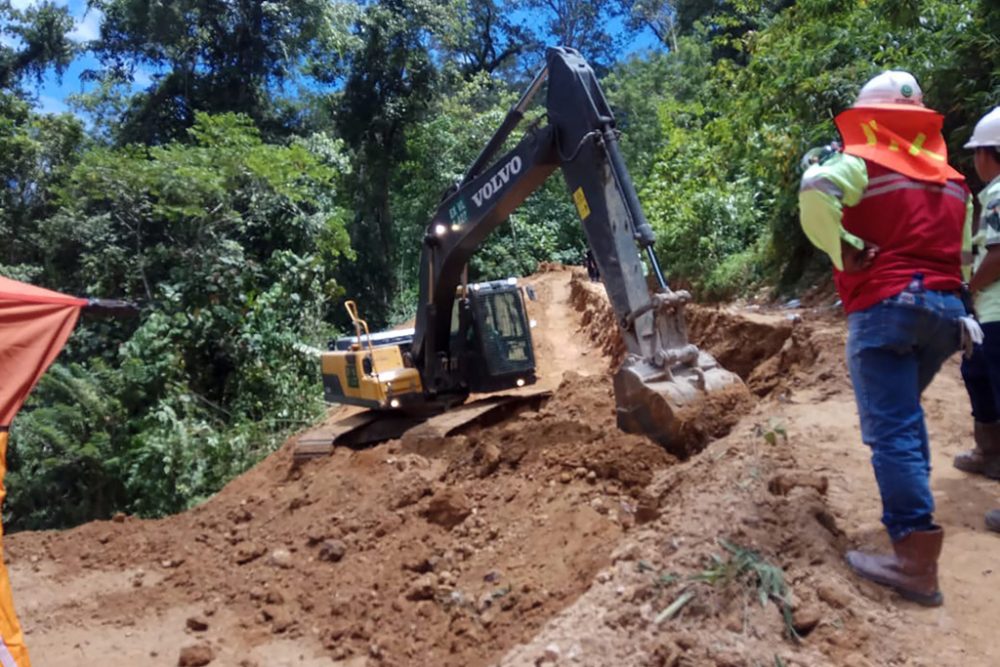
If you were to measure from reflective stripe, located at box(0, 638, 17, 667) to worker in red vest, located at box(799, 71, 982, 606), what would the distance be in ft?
11.1

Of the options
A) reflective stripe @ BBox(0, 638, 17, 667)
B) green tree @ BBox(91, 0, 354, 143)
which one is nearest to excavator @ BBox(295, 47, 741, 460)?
reflective stripe @ BBox(0, 638, 17, 667)

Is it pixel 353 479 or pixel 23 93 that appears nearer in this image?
pixel 353 479

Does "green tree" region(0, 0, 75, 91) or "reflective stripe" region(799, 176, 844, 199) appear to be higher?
"green tree" region(0, 0, 75, 91)

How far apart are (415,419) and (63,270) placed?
10981mm

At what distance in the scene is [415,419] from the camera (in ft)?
27.1

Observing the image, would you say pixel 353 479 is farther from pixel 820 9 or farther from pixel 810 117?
pixel 820 9

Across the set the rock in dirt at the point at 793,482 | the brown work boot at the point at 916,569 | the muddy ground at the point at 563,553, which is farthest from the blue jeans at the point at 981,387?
the brown work boot at the point at 916,569

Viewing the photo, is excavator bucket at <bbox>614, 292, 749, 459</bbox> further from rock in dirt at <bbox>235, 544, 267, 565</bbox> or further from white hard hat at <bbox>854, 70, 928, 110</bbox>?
rock in dirt at <bbox>235, 544, 267, 565</bbox>

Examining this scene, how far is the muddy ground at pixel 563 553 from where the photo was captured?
2.94 metres

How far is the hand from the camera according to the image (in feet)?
10.2

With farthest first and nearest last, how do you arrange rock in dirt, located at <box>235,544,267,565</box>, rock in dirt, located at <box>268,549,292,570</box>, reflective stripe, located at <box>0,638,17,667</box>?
rock in dirt, located at <box>235,544,267,565</box>
rock in dirt, located at <box>268,549,292,570</box>
reflective stripe, located at <box>0,638,17,667</box>

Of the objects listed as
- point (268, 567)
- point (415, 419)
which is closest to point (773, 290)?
point (415, 419)

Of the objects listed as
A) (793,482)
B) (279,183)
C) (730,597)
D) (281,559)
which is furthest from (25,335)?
(279,183)

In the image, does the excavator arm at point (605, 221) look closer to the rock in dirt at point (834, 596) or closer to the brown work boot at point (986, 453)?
the brown work boot at point (986, 453)
